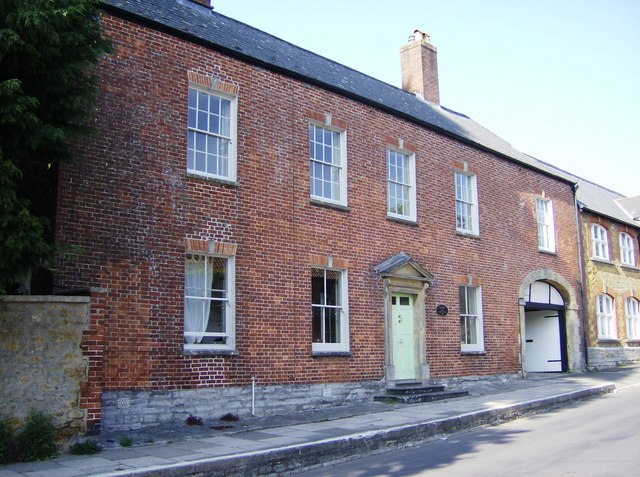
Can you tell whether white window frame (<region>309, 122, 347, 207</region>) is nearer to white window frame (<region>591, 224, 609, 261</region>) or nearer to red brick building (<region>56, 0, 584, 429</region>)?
red brick building (<region>56, 0, 584, 429</region>)

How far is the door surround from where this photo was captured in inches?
599

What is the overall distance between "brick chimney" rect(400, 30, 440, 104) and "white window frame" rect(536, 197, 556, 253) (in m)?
5.28

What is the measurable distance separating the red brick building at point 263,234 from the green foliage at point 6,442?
118 centimetres

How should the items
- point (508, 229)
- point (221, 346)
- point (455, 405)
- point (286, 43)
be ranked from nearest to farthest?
point (221, 346) < point (455, 405) < point (286, 43) < point (508, 229)

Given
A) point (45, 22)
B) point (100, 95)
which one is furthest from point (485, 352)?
point (45, 22)

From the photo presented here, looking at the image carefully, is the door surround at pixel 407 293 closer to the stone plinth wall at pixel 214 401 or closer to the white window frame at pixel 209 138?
the stone plinth wall at pixel 214 401

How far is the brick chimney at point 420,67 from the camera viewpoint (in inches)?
912

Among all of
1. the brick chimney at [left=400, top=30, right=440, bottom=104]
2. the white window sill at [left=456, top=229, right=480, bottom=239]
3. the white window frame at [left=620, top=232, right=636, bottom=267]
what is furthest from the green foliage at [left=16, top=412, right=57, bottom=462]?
the white window frame at [left=620, top=232, right=636, bottom=267]

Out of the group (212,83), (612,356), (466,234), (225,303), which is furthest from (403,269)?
(612,356)

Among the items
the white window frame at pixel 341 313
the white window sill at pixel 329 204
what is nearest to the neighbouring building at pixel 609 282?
the white window frame at pixel 341 313

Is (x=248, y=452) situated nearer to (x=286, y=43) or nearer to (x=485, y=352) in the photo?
(x=485, y=352)

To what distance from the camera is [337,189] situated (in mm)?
15062

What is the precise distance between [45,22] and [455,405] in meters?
10.6

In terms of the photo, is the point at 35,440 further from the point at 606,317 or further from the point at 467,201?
the point at 606,317
